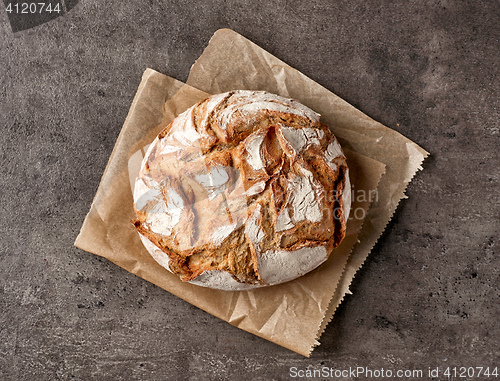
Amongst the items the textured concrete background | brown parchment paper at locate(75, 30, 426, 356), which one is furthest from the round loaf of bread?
the textured concrete background

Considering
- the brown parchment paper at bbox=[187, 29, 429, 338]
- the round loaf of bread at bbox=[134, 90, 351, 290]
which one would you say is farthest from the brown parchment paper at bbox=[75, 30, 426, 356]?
the round loaf of bread at bbox=[134, 90, 351, 290]

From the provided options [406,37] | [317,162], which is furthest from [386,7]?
[317,162]

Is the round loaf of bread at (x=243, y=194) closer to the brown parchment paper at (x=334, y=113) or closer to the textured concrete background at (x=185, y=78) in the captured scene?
the brown parchment paper at (x=334, y=113)

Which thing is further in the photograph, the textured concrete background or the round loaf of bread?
the textured concrete background

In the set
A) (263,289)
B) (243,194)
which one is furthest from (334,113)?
(263,289)

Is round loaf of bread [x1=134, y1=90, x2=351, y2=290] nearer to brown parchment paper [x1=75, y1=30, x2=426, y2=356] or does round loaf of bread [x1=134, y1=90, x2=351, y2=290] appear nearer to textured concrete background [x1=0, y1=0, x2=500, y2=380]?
brown parchment paper [x1=75, y1=30, x2=426, y2=356]

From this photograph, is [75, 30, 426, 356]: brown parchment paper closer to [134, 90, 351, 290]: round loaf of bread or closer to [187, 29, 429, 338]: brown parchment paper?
[187, 29, 429, 338]: brown parchment paper
